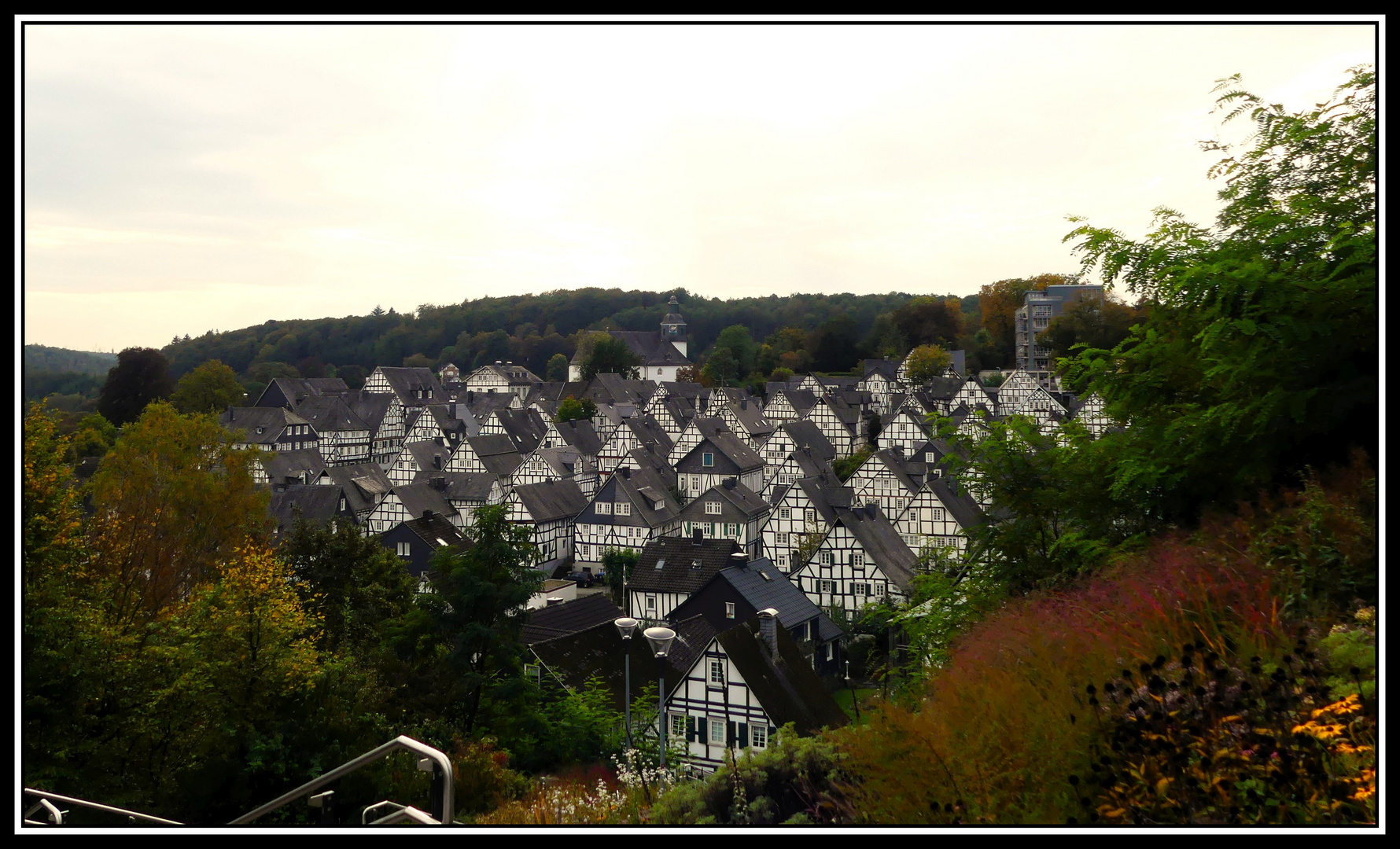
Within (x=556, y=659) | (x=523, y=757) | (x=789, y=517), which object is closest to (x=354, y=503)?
(x=789, y=517)

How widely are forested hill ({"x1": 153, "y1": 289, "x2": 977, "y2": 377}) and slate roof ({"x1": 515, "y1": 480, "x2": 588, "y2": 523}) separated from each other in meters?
86.0

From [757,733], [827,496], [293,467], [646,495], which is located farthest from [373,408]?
[757,733]

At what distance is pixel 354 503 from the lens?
49875 millimetres

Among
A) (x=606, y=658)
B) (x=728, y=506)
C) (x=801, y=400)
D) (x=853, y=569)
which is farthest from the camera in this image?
(x=801, y=400)

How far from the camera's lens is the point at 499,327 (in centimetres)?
16375

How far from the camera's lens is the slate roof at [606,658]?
890 inches

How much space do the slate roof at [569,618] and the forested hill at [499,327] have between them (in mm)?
107083

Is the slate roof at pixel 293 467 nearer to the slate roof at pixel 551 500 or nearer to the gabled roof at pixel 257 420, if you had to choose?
the slate roof at pixel 551 500

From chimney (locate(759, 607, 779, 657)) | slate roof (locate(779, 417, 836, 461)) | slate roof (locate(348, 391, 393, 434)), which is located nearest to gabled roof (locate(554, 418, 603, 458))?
slate roof (locate(779, 417, 836, 461))

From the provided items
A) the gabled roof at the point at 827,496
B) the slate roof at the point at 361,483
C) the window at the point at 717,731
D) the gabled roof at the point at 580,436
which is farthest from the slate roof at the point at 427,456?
the window at the point at 717,731

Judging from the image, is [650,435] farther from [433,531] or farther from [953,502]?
[953,502]

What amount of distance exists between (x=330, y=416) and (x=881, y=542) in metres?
64.4

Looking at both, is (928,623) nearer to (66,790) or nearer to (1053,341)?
(66,790)

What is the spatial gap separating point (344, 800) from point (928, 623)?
27.6 feet
